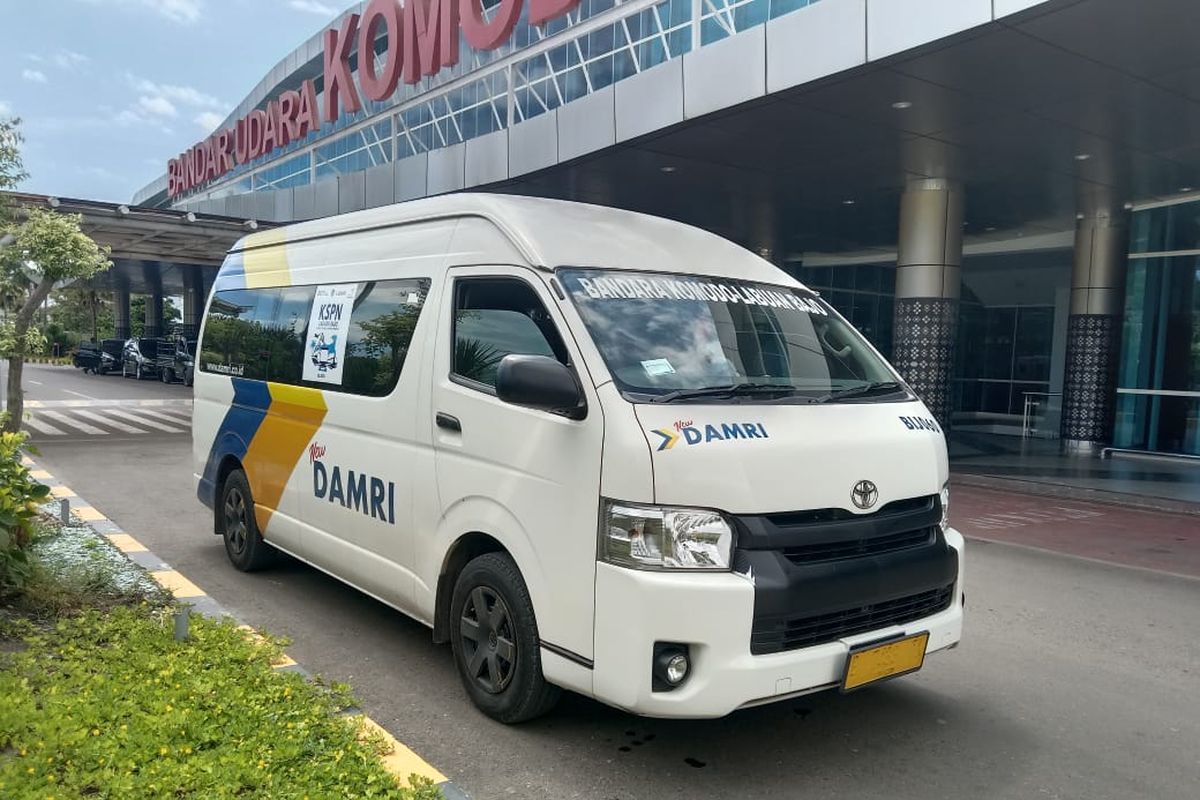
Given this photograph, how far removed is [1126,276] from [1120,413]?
9.26ft

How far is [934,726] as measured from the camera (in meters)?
4.19

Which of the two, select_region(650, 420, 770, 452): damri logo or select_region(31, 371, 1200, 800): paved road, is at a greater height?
select_region(650, 420, 770, 452): damri logo

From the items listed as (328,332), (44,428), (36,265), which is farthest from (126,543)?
(44,428)

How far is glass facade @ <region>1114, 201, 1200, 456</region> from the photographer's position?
1669 cm

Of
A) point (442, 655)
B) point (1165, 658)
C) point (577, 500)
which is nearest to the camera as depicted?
point (577, 500)

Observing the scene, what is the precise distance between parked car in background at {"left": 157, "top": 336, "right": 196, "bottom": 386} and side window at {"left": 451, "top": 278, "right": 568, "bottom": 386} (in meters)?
28.4

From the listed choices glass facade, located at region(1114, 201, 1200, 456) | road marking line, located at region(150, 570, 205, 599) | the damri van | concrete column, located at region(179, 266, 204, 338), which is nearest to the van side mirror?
the damri van

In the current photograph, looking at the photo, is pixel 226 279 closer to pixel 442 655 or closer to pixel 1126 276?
pixel 442 655

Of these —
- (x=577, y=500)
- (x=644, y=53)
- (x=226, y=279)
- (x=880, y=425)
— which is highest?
(x=644, y=53)

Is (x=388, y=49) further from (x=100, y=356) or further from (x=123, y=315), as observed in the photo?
(x=123, y=315)

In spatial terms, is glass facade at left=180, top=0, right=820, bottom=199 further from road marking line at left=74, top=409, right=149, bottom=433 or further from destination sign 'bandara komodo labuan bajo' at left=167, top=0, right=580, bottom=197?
road marking line at left=74, top=409, right=149, bottom=433

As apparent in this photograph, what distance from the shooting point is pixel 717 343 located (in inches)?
160

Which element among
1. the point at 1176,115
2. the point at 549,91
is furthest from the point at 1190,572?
the point at 549,91

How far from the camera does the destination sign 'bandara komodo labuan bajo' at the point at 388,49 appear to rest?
18016 millimetres
